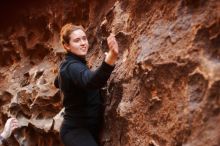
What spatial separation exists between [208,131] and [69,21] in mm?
1826

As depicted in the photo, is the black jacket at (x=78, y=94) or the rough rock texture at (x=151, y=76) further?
the black jacket at (x=78, y=94)

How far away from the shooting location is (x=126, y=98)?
207 cm

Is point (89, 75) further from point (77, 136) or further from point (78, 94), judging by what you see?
point (77, 136)

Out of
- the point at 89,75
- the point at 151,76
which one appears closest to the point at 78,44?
the point at 89,75

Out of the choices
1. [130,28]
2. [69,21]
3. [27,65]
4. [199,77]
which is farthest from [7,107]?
[199,77]

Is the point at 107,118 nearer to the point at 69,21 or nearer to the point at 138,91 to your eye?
the point at 138,91

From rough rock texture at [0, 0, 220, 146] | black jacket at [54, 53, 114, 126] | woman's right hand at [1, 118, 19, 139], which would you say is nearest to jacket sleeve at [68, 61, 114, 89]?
black jacket at [54, 53, 114, 126]

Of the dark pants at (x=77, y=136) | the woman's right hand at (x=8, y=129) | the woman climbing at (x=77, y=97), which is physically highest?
the woman climbing at (x=77, y=97)

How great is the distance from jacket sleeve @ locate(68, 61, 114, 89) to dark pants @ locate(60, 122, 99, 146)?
29 centimetres

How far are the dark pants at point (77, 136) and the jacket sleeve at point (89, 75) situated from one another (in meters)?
0.29

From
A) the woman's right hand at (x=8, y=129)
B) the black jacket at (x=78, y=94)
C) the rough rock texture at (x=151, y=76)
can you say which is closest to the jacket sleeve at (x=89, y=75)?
the black jacket at (x=78, y=94)

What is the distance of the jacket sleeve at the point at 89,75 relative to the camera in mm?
1884

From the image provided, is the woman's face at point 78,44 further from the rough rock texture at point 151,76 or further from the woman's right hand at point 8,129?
the woman's right hand at point 8,129

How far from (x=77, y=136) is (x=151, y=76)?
55 centimetres
